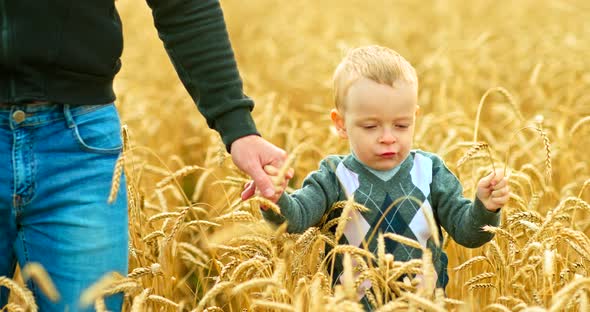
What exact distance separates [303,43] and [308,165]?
3635 mm

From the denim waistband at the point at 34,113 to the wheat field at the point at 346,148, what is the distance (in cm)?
23

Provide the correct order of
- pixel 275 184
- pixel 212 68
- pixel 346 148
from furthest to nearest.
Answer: pixel 346 148 → pixel 212 68 → pixel 275 184

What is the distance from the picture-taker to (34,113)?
248cm

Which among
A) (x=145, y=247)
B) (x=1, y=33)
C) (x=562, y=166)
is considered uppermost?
(x=1, y=33)

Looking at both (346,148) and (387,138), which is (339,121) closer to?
(387,138)

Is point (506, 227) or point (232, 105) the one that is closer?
point (232, 105)

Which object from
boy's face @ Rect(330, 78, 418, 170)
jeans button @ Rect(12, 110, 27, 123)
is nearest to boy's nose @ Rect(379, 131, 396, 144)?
boy's face @ Rect(330, 78, 418, 170)

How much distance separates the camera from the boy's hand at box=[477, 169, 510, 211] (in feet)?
8.82

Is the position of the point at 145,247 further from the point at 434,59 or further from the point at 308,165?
the point at 434,59

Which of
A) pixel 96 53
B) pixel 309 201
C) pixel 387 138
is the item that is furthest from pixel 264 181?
pixel 96 53

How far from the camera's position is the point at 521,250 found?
300 centimetres

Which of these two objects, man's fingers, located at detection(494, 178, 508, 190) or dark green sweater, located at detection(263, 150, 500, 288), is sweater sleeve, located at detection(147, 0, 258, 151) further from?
man's fingers, located at detection(494, 178, 508, 190)

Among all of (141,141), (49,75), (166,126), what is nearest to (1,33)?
(49,75)

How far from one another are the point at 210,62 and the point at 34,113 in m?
0.48
